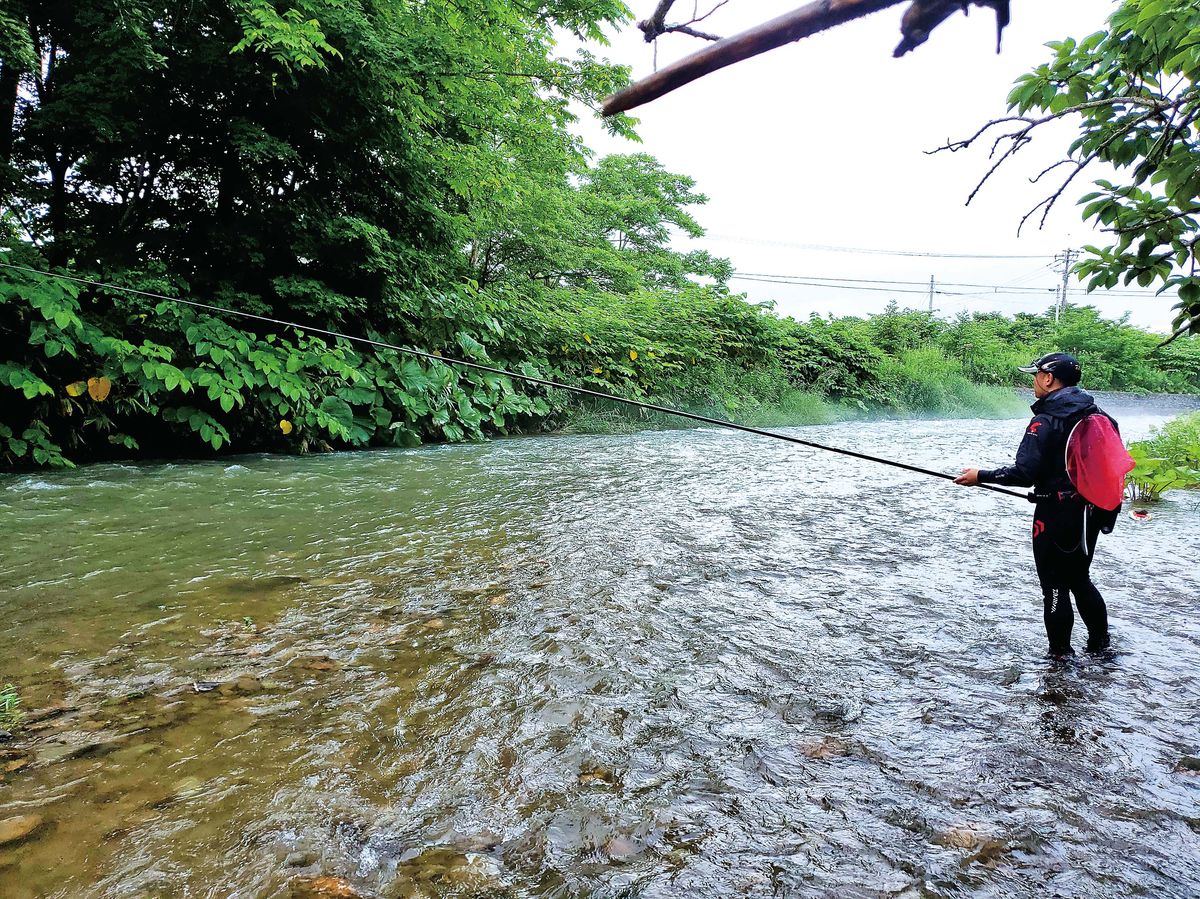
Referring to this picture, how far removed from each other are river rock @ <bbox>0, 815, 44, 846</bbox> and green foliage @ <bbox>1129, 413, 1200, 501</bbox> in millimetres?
7814

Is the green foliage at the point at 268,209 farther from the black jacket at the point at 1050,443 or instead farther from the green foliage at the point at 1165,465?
the green foliage at the point at 1165,465

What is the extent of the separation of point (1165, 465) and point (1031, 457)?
598 cm

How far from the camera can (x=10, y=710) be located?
227cm

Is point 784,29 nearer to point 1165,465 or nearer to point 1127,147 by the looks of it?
point 1127,147

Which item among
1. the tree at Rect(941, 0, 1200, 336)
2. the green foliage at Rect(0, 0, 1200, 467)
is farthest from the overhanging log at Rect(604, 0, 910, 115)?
the green foliage at Rect(0, 0, 1200, 467)

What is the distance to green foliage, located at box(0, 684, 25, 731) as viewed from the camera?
2.18 m

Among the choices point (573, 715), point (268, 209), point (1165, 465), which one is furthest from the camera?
point (268, 209)

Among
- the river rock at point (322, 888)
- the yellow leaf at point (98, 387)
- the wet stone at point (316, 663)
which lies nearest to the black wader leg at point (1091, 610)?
the river rock at point (322, 888)

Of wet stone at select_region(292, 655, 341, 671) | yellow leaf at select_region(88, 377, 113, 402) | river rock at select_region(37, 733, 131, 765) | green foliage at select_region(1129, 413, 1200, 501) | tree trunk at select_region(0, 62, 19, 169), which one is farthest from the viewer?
tree trunk at select_region(0, 62, 19, 169)

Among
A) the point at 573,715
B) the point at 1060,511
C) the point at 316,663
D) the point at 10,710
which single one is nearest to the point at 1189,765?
the point at 1060,511

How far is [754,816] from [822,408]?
53.5ft

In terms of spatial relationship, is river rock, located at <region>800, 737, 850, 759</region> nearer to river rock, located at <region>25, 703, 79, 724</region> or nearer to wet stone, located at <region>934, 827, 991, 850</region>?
wet stone, located at <region>934, 827, 991, 850</region>

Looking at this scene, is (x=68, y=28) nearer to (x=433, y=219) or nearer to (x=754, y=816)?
(x=433, y=219)

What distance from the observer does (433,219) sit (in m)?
9.89
